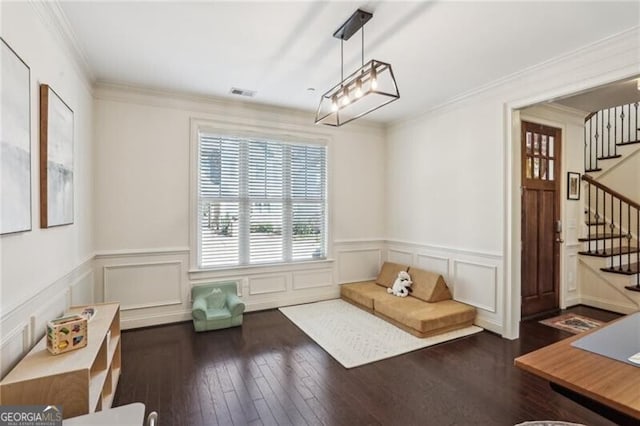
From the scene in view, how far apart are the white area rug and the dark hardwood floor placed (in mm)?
112

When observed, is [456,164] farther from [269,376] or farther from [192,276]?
[192,276]

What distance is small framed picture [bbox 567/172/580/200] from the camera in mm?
4453

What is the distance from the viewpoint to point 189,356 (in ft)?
10.1

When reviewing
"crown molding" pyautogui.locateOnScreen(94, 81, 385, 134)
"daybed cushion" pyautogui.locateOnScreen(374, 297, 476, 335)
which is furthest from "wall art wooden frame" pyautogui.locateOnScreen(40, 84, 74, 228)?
"daybed cushion" pyautogui.locateOnScreen(374, 297, 476, 335)

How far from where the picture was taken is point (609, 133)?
5.37 metres

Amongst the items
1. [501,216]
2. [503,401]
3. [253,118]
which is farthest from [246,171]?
[503,401]

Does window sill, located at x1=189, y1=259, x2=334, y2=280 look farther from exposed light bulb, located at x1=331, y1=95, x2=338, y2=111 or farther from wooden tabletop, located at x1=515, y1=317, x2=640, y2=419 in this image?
wooden tabletop, located at x1=515, y1=317, x2=640, y2=419

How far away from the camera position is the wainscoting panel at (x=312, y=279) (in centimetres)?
469

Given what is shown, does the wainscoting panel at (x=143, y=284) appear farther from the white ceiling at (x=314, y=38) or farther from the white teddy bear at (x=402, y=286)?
the white teddy bear at (x=402, y=286)

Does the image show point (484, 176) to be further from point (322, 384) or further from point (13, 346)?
point (13, 346)

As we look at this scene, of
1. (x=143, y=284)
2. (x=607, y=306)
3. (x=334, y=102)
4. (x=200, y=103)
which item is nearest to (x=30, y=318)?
(x=143, y=284)

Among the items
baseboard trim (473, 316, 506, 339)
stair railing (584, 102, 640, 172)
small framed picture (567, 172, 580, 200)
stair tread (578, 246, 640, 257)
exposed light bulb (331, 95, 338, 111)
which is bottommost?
baseboard trim (473, 316, 506, 339)

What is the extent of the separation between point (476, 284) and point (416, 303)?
0.75 meters

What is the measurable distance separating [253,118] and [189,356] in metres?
3.03
